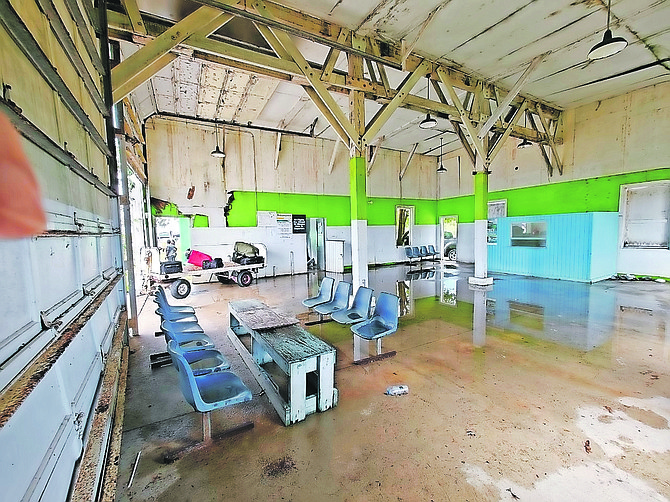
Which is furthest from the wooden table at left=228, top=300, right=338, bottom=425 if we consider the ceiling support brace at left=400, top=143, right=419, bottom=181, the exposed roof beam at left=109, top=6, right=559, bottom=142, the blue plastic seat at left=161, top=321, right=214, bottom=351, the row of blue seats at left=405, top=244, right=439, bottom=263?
the ceiling support brace at left=400, top=143, right=419, bottom=181

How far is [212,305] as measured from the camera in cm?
616

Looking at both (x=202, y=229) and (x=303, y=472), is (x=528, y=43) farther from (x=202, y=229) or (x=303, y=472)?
(x=202, y=229)

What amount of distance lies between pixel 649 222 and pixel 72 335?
37.1ft

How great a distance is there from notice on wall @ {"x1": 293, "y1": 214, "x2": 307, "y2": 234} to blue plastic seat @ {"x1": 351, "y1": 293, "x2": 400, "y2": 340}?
6.77m

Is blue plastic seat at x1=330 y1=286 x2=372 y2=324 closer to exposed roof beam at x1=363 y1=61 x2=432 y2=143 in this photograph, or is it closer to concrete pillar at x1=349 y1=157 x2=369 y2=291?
concrete pillar at x1=349 y1=157 x2=369 y2=291

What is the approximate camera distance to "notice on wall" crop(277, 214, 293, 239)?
9844 mm

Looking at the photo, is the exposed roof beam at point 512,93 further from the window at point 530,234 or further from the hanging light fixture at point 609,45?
the window at point 530,234

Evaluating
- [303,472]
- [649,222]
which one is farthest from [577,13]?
[303,472]

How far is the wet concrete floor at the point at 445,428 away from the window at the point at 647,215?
5.07 metres

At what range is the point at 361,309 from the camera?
157 inches

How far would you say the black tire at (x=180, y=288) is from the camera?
669cm

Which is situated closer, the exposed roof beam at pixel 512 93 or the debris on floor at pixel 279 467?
the debris on floor at pixel 279 467

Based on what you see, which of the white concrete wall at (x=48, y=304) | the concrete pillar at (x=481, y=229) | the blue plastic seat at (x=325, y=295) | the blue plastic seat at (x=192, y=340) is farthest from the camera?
the concrete pillar at (x=481, y=229)

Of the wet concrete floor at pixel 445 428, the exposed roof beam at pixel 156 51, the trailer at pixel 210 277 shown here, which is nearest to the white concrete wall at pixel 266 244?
the trailer at pixel 210 277
